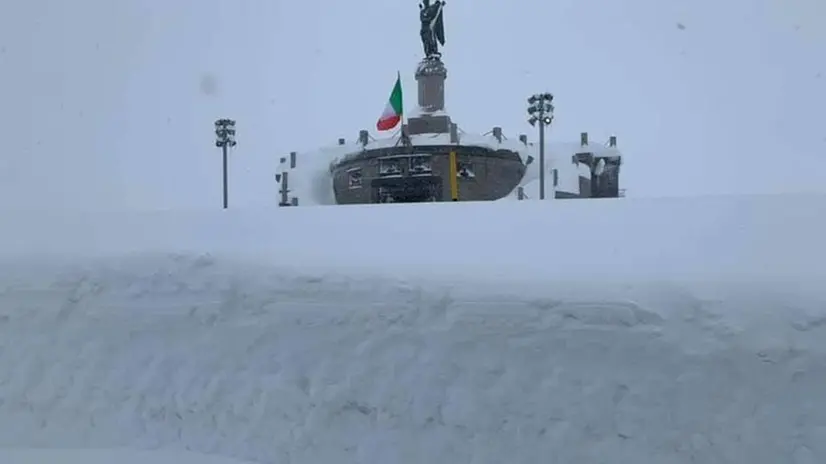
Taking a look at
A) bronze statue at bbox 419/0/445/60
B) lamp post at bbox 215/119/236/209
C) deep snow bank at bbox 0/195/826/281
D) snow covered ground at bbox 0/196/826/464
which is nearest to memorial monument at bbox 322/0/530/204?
bronze statue at bbox 419/0/445/60

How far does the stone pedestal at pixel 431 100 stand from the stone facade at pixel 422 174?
1.76 metres

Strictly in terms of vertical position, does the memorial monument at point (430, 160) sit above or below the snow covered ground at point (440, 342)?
above

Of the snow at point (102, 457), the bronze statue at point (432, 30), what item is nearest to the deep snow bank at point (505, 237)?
the snow at point (102, 457)

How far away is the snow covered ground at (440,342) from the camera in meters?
4.85

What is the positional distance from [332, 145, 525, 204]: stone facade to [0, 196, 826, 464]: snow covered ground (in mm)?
22701

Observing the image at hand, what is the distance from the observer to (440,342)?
5.39m

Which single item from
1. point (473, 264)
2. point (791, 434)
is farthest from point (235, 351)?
point (791, 434)

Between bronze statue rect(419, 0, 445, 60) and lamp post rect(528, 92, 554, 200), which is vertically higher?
bronze statue rect(419, 0, 445, 60)

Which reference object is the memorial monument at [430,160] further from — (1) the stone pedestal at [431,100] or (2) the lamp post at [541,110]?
(2) the lamp post at [541,110]

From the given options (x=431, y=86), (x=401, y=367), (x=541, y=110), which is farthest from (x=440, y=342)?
(x=541, y=110)

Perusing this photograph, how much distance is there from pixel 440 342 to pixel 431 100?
88.7 feet

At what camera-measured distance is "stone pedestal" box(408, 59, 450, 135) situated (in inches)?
1227

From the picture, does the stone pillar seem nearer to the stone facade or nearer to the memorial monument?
the memorial monument

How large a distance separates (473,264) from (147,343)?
290 centimetres
